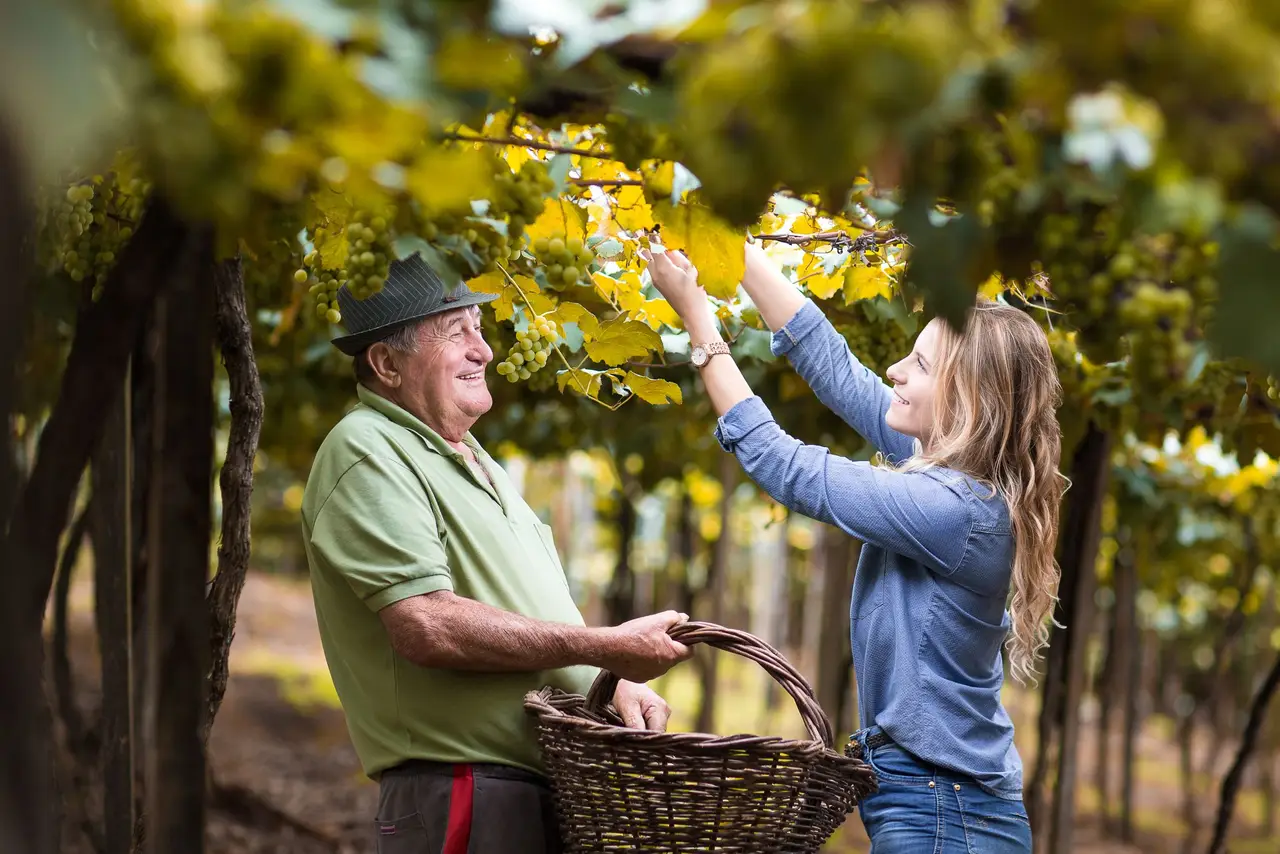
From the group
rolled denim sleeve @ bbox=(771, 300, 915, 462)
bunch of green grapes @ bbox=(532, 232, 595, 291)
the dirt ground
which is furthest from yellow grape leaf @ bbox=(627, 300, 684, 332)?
the dirt ground

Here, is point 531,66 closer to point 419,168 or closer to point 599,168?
point 419,168

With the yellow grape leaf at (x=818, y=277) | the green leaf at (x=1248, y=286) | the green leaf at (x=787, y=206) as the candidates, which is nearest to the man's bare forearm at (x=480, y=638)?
the green leaf at (x=787, y=206)

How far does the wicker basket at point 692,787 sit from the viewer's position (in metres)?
1.72

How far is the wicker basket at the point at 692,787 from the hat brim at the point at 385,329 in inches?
30.6

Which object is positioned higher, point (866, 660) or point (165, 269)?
point (165, 269)

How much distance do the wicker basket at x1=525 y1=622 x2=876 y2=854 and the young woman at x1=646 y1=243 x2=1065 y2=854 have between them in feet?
0.73

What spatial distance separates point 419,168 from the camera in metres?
0.96

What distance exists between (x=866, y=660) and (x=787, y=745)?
1.61 feet

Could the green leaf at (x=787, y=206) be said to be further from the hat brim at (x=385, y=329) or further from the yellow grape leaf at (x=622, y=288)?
the hat brim at (x=385, y=329)

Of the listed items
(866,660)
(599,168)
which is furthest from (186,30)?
(866,660)

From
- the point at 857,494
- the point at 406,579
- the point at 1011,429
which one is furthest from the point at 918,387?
the point at 406,579

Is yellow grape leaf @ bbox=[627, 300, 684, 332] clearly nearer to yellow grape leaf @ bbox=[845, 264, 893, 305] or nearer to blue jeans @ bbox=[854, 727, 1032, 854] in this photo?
yellow grape leaf @ bbox=[845, 264, 893, 305]

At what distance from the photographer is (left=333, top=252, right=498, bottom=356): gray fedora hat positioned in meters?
2.24

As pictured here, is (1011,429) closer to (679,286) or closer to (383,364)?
(679,286)
